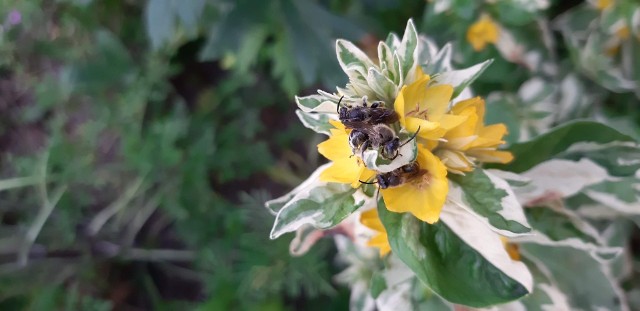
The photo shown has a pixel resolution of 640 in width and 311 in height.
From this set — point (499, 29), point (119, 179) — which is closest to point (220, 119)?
point (119, 179)

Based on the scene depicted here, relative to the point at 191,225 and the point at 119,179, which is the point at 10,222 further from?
the point at 191,225

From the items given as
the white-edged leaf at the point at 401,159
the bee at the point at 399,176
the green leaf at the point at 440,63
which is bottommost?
the bee at the point at 399,176

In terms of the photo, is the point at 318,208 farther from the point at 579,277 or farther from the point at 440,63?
the point at 579,277

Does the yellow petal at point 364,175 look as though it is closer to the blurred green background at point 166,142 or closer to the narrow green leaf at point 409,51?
the narrow green leaf at point 409,51

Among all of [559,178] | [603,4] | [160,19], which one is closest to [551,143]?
[559,178]

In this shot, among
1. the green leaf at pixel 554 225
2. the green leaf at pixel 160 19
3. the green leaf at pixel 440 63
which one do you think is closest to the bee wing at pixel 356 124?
the green leaf at pixel 440 63

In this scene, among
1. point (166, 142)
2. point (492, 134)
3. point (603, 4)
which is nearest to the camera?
point (492, 134)
